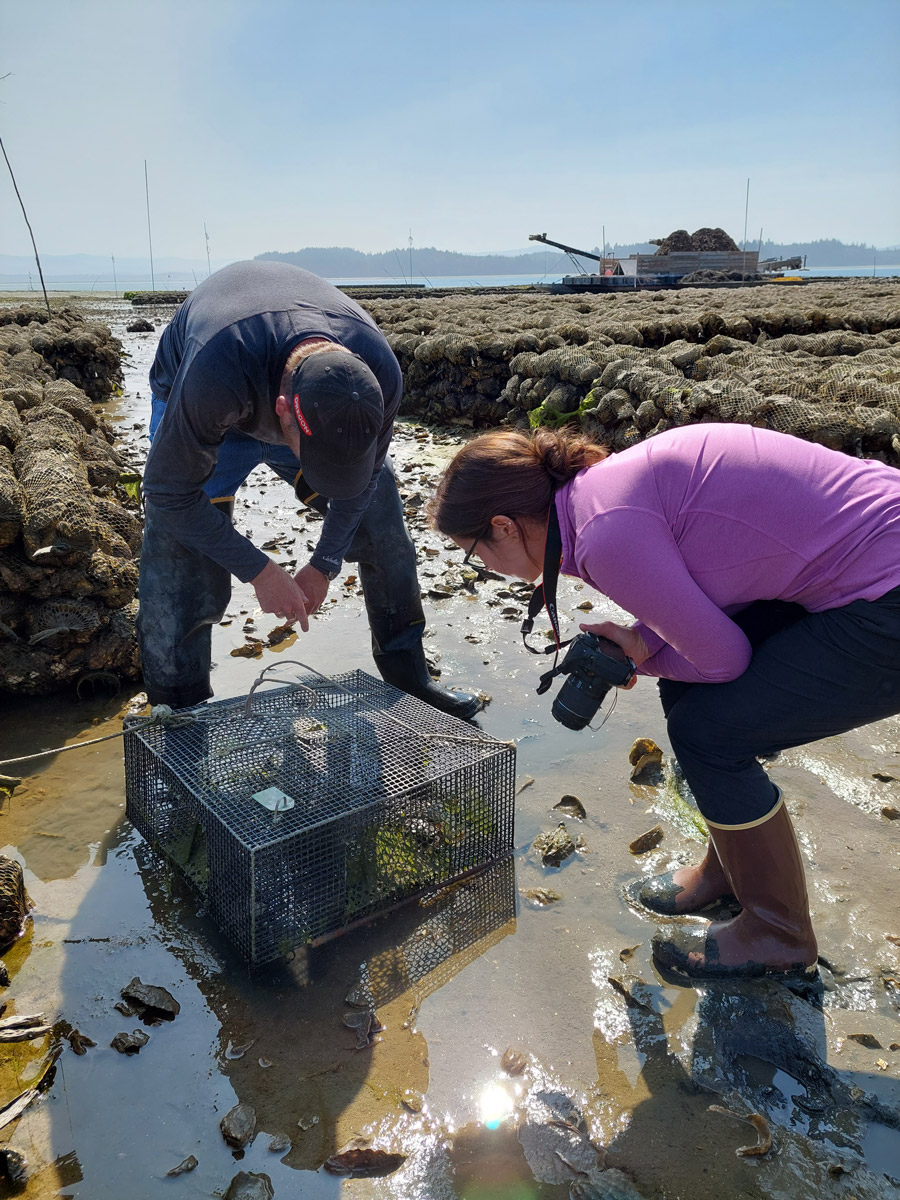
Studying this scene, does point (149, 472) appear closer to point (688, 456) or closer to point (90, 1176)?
point (688, 456)

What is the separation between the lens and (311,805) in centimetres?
237

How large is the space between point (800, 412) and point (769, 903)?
13.8 ft

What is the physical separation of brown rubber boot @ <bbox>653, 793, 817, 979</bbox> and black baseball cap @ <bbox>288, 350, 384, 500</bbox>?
1.38 metres

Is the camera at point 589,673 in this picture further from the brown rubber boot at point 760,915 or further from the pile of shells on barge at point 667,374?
the pile of shells on barge at point 667,374

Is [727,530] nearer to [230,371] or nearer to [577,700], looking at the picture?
[577,700]

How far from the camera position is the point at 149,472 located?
2.57 meters

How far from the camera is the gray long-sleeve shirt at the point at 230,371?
2.34m

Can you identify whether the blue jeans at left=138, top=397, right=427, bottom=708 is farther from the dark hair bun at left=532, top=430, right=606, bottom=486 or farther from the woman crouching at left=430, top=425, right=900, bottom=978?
the dark hair bun at left=532, top=430, right=606, bottom=486

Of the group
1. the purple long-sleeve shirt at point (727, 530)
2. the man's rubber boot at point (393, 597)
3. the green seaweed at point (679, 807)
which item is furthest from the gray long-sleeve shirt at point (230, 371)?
the green seaweed at point (679, 807)

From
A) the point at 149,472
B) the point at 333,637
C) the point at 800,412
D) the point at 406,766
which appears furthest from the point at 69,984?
the point at 800,412

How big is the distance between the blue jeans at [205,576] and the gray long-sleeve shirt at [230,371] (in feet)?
0.37

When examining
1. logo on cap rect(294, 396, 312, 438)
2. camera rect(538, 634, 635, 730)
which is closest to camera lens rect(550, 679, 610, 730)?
camera rect(538, 634, 635, 730)

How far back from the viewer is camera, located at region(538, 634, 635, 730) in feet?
7.10

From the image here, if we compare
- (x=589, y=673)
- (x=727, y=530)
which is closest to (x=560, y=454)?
(x=727, y=530)
